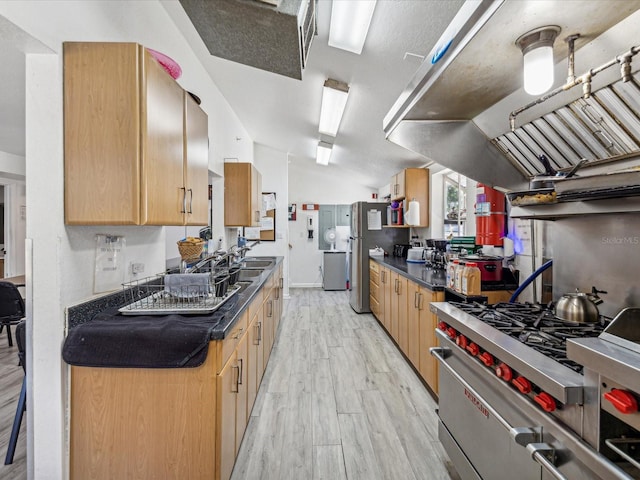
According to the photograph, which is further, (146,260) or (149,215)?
(146,260)

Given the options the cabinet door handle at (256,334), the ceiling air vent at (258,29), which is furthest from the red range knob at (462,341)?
the ceiling air vent at (258,29)

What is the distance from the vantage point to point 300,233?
7168mm

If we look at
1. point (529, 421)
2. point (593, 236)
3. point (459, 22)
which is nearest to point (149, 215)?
point (459, 22)

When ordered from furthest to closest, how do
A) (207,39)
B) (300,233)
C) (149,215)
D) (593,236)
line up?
1. (300,233)
2. (207,39)
3. (593,236)
4. (149,215)

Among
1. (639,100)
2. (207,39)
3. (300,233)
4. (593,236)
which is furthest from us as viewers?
(300,233)

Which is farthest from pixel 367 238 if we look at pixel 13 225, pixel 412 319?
pixel 13 225

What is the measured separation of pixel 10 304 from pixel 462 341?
171 inches

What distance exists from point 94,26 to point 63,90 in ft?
1.45

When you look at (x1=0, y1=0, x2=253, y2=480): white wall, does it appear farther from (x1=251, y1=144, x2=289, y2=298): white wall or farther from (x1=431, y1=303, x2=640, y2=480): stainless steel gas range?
(x1=251, y1=144, x2=289, y2=298): white wall

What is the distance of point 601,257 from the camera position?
1.45 metres

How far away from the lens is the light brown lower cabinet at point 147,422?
1283 millimetres

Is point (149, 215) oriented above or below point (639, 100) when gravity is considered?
below

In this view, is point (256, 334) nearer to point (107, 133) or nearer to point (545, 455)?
point (107, 133)

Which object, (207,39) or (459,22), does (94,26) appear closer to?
(207,39)
